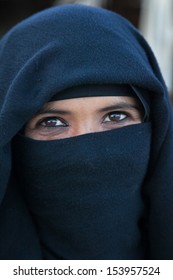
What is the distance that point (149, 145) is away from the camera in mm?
1576

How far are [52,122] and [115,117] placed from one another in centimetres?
23

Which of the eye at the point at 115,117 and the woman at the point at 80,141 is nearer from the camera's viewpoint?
the woman at the point at 80,141

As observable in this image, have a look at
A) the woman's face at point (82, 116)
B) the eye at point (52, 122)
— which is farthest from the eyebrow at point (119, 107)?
the eye at point (52, 122)

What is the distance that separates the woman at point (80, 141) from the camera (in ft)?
4.73

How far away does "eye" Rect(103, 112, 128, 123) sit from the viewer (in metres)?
1.55

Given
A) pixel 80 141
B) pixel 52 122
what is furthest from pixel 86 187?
pixel 52 122

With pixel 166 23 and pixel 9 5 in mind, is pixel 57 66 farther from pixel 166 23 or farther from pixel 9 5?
pixel 9 5

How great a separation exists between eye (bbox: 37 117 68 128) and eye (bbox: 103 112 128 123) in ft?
0.49

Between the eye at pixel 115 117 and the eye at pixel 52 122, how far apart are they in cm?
15

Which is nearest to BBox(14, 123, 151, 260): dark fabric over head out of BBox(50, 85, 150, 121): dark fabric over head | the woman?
the woman

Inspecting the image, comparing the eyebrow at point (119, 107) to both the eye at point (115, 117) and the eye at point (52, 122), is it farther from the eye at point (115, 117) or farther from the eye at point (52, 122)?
the eye at point (52, 122)

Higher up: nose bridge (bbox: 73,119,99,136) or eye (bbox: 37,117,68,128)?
eye (bbox: 37,117,68,128)

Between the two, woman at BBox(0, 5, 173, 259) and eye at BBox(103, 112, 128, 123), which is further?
eye at BBox(103, 112, 128, 123)

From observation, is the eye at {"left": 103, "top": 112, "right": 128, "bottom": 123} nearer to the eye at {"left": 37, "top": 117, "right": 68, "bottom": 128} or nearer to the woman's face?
the woman's face
